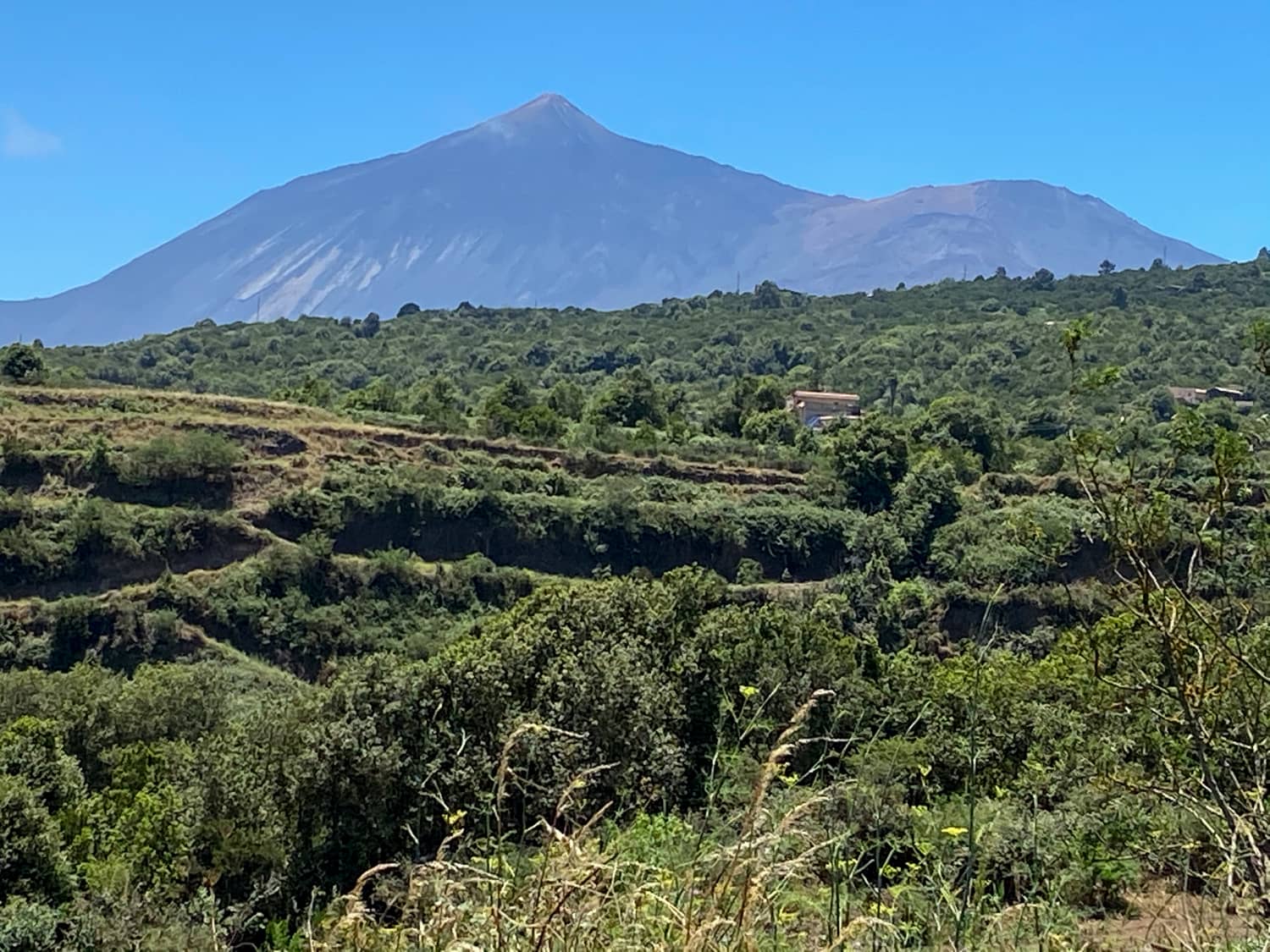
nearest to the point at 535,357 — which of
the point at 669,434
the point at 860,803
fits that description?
the point at 669,434

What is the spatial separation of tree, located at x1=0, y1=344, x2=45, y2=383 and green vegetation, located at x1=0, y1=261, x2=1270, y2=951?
359mm

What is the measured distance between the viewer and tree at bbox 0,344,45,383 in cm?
4253

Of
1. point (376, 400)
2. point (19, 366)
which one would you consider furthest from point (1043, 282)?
point (19, 366)

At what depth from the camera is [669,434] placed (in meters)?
46.0

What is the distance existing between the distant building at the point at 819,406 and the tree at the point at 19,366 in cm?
3129

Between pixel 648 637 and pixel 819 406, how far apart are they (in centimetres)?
4234

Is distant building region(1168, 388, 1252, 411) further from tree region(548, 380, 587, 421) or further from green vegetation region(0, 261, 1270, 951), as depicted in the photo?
tree region(548, 380, 587, 421)

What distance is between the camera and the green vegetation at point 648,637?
2736 mm

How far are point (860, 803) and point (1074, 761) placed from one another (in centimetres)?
896

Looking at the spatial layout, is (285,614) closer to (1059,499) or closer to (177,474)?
(177,474)

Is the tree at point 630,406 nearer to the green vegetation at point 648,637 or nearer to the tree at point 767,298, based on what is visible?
the green vegetation at point 648,637

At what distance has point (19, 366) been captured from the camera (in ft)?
140

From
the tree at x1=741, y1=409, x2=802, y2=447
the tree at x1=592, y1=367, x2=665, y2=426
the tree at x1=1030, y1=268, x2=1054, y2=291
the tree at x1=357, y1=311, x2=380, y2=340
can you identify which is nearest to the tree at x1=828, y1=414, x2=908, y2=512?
the tree at x1=741, y1=409, x2=802, y2=447

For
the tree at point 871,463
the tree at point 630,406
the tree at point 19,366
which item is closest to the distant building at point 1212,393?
the tree at point 871,463
